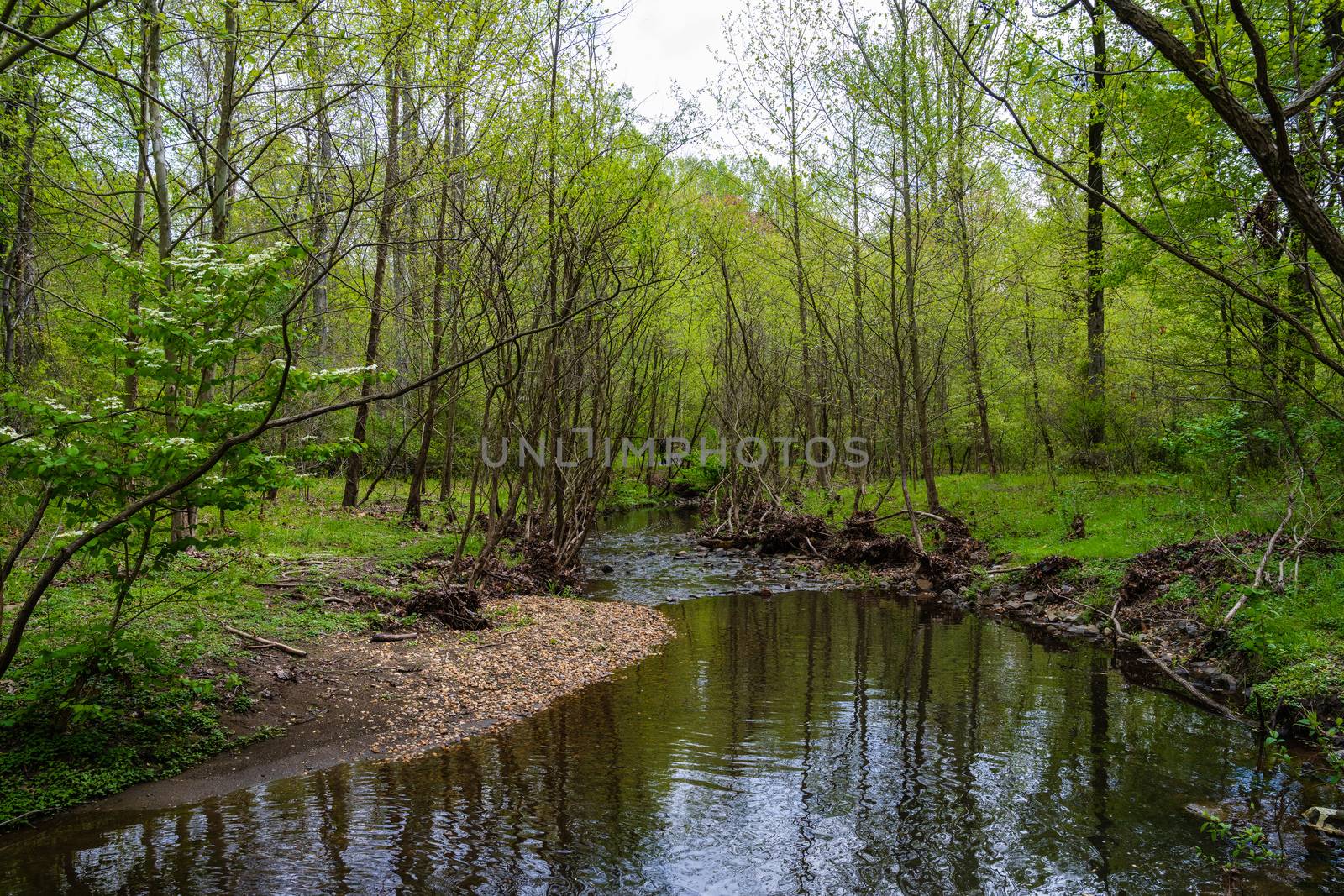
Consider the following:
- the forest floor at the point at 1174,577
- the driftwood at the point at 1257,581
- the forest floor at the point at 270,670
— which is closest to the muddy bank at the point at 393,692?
the forest floor at the point at 270,670

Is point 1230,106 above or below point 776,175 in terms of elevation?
below

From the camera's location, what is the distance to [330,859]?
3854 millimetres

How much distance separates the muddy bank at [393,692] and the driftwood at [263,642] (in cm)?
8

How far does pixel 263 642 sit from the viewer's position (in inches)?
246

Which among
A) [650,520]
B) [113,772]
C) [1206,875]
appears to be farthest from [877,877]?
[650,520]

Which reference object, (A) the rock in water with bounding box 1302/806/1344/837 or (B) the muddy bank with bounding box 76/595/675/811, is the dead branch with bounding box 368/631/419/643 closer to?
(B) the muddy bank with bounding box 76/595/675/811

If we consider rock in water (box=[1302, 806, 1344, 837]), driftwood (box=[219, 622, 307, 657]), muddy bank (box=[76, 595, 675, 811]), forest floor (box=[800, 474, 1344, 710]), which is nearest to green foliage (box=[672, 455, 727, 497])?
forest floor (box=[800, 474, 1344, 710])

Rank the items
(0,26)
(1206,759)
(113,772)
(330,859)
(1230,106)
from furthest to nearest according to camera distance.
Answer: (1206,759) → (113,772) → (330,859) → (1230,106) → (0,26)

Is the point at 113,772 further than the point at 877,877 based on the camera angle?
Yes

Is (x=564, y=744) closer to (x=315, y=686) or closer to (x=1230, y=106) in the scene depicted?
(x=315, y=686)

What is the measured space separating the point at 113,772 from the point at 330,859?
5.63ft

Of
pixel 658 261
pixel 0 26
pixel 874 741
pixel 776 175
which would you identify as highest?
pixel 776 175

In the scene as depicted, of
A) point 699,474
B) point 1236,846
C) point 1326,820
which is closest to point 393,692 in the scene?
point 1236,846

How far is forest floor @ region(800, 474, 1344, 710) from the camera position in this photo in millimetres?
6352
